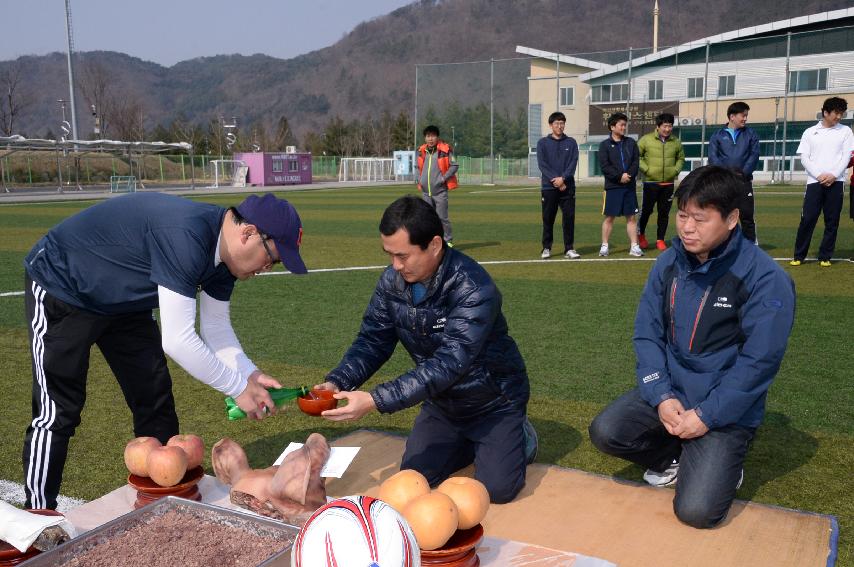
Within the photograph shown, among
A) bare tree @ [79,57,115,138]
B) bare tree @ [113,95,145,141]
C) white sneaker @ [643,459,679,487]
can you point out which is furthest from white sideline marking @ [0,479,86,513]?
bare tree @ [113,95,145,141]

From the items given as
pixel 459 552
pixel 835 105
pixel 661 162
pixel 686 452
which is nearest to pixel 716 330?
pixel 686 452

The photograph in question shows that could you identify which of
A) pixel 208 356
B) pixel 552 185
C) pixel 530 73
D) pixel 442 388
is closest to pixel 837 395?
pixel 442 388

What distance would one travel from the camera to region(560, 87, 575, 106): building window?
46.4 m

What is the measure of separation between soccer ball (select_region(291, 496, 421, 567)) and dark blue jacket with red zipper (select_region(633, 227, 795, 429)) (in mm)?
2157

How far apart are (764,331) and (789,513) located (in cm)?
90

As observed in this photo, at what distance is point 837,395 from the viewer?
5578 mm

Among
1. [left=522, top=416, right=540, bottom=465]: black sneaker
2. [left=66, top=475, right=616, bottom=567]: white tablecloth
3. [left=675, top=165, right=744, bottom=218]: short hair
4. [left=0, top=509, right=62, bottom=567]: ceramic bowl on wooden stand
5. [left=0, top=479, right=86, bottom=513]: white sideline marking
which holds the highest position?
[left=675, top=165, right=744, bottom=218]: short hair

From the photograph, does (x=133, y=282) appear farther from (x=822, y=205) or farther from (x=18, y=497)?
(x=822, y=205)

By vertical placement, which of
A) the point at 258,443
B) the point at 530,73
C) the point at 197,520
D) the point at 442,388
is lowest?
the point at 258,443

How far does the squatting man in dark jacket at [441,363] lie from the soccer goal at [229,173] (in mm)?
43736

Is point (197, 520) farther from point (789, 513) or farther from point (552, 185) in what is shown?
point (552, 185)

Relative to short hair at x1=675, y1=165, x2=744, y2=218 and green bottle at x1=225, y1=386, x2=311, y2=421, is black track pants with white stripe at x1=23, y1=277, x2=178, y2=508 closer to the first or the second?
green bottle at x1=225, y1=386, x2=311, y2=421

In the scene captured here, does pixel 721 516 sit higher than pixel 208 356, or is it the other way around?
pixel 208 356

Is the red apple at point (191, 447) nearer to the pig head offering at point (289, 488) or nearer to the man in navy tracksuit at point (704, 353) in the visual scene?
the pig head offering at point (289, 488)
